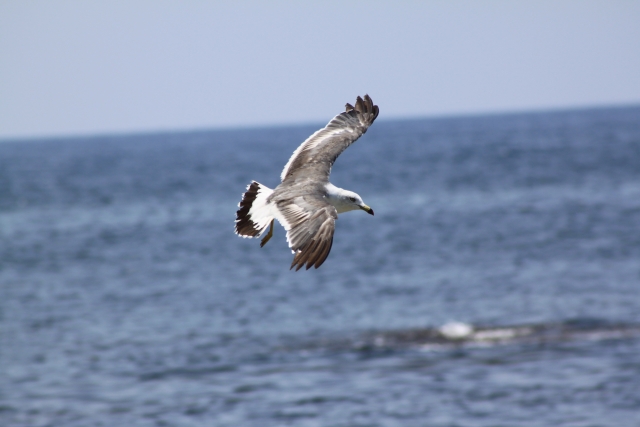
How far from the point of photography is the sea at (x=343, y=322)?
13188 millimetres

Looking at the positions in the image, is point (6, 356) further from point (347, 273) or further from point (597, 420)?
point (597, 420)

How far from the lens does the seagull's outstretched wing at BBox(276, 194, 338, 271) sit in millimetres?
6367

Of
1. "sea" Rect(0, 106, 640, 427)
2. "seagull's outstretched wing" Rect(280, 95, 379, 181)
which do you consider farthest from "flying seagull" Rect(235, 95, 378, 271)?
"sea" Rect(0, 106, 640, 427)

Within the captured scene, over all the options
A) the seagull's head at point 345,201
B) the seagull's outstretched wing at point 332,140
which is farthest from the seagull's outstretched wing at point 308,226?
the seagull's outstretched wing at point 332,140

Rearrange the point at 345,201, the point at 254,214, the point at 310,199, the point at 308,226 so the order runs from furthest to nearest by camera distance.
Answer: the point at 345,201 → the point at 254,214 → the point at 310,199 → the point at 308,226

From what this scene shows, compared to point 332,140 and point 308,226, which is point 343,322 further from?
point 308,226

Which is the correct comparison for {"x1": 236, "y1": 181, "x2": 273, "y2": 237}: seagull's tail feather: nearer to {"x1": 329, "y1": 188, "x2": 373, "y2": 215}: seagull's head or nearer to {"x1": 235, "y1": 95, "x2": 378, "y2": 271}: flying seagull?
{"x1": 235, "y1": 95, "x2": 378, "y2": 271}: flying seagull

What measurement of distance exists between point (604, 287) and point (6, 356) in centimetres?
1306

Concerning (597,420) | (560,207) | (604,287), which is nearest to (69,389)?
(597,420)

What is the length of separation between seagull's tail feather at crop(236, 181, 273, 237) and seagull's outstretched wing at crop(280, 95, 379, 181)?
632 mm

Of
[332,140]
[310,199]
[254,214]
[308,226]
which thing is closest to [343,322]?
[332,140]

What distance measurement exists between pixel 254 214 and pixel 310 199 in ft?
1.86

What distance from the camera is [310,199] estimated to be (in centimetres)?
741

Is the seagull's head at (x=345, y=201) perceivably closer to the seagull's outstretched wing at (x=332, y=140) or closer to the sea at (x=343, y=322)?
the seagull's outstretched wing at (x=332, y=140)
